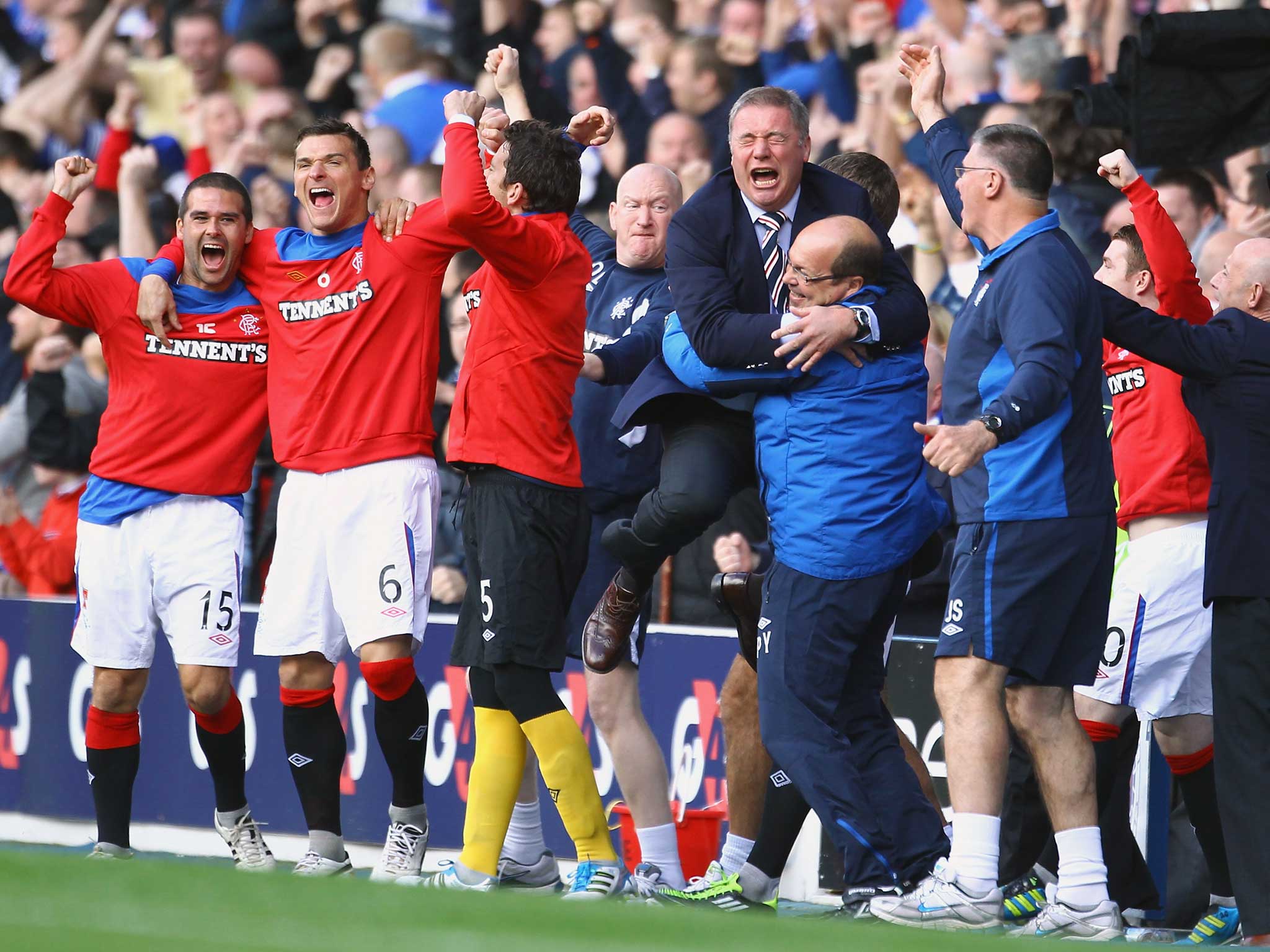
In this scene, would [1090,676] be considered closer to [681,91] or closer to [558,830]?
[558,830]

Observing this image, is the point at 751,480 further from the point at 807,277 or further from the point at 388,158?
the point at 388,158

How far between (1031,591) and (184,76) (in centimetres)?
926

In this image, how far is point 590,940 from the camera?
3490 mm

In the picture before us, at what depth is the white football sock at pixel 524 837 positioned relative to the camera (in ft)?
20.3

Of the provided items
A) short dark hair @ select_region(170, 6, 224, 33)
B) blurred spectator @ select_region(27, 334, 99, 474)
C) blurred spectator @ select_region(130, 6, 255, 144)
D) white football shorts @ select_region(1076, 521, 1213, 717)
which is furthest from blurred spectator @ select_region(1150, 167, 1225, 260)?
short dark hair @ select_region(170, 6, 224, 33)

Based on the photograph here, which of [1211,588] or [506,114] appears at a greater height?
[506,114]

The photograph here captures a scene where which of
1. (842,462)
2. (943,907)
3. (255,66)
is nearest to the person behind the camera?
(943,907)

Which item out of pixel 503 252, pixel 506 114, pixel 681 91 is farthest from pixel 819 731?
pixel 681 91

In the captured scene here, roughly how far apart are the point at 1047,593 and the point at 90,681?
5.21m

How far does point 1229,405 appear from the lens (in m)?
5.14

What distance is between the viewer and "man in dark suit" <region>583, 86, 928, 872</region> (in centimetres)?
497

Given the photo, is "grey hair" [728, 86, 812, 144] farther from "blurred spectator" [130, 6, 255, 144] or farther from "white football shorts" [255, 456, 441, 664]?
"blurred spectator" [130, 6, 255, 144]

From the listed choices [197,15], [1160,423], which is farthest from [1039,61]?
[197,15]

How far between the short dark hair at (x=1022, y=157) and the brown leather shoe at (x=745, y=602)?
144 centimetres
